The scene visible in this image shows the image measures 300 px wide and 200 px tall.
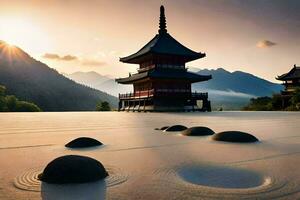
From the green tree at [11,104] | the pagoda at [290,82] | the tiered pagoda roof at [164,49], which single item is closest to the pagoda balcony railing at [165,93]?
the tiered pagoda roof at [164,49]

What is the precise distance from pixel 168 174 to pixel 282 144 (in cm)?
439

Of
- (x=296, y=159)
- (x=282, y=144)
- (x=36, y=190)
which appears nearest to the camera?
(x=36, y=190)

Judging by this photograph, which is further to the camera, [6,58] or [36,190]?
[6,58]

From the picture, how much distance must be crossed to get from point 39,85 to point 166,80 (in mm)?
82516

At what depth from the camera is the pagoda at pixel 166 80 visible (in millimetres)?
34416

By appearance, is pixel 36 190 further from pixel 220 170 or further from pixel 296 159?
pixel 296 159

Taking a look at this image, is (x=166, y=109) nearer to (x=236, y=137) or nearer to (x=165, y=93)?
(x=165, y=93)

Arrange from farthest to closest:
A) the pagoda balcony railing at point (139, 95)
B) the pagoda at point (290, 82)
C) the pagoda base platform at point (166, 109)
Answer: the pagoda at point (290, 82), the pagoda balcony railing at point (139, 95), the pagoda base platform at point (166, 109)

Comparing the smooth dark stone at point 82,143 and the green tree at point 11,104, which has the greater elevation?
the green tree at point 11,104

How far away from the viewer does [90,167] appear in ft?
13.5

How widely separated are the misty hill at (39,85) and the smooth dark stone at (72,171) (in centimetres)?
9424

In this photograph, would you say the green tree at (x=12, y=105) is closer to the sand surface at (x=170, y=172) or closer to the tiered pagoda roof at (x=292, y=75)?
the tiered pagoda roof at (x=292, y=75)

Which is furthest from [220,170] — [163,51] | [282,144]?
[163,51]

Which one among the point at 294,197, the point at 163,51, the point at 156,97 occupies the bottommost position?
the point at 294,197
